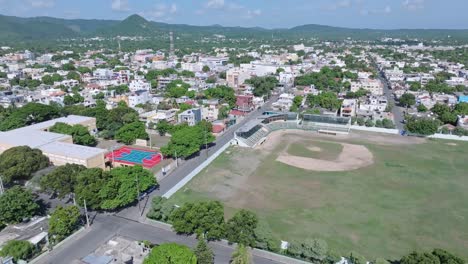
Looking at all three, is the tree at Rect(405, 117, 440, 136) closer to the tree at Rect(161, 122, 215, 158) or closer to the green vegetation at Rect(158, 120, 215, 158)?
the green vegetation at Rect(158, 120, 215, 158)

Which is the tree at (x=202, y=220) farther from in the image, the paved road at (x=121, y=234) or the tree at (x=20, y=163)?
the tree at (x=20, y=163)

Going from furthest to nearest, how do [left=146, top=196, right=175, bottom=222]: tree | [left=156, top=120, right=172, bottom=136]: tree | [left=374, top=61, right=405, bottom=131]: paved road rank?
[left=374, top=61, right=405, bottom=131]: paved road → [left=156, top=120, right=172, bottom=136]: tree → [left=146, top=196, right=175, bottom=222]: tree

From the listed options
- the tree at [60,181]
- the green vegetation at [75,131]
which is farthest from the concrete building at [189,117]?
the tree at [60,181]

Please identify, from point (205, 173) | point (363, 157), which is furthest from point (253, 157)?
point (363, 157)

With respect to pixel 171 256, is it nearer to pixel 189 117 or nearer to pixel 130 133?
pixel 130 133

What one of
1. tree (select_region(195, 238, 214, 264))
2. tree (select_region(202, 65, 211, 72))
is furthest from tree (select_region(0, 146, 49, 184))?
tree (select_region(202, 65, 211, 72))

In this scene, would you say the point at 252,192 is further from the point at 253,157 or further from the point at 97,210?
the point at 97,210
